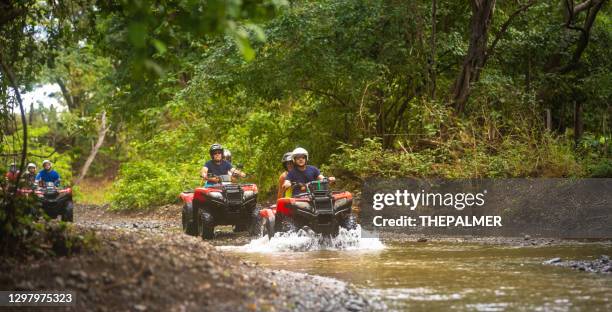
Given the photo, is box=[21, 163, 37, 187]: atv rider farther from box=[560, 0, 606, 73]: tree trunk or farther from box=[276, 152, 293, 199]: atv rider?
box=[560, 0, 606, 73]: tree trunk

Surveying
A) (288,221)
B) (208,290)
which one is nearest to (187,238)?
(208,290)

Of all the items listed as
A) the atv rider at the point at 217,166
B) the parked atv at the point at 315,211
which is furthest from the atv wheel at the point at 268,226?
the atv rider at the point at 217,166

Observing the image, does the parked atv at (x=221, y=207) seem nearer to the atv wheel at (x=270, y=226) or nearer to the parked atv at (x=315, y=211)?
the atv wheel at (x=270, y=226)

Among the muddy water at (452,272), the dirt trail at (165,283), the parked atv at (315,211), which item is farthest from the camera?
the parked atv at (315,211)

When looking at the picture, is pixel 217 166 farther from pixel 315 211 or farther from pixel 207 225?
pixel 315 211

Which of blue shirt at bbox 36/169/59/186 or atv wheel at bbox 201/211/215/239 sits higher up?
blue shirt at bbox 36/169/59/186

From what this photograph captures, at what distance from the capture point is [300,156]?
1490 centimetres

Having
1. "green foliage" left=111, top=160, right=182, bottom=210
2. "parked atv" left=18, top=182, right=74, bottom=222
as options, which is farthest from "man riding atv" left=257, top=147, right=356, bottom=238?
"green foliage" left=111, top=160, right=182, bottom=210

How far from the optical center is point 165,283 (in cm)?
750

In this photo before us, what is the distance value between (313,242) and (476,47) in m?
7.66

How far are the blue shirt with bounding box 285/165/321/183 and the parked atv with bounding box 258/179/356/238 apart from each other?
0.20 m

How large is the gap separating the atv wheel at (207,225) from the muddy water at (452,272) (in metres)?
1.45

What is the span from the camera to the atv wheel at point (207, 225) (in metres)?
16.1

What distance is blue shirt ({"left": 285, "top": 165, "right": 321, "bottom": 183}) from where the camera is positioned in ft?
48.9
